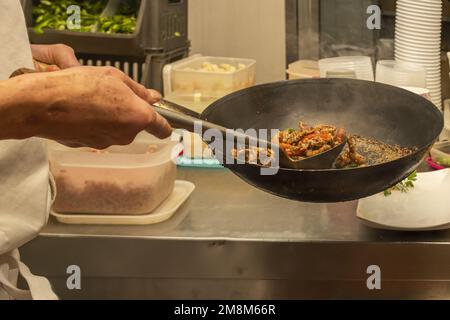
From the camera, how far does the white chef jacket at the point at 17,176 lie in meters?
1.22

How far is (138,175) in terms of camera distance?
5.97ft

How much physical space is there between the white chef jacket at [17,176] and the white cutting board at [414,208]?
2.73 feet

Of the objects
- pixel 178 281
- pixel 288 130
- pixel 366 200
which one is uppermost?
pixel 288 130

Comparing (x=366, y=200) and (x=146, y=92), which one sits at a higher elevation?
(x=146, y=92)

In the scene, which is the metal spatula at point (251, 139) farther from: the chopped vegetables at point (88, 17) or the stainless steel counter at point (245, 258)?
the chopped vegetables at point (88, 17)

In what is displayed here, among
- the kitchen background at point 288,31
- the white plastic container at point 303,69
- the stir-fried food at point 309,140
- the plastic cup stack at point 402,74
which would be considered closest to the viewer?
the stir-fried food at point 309,140

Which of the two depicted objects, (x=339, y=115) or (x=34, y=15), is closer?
(x=339, y=115)

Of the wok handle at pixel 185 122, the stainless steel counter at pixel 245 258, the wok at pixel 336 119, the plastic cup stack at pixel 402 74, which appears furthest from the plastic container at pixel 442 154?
the wok handle at pixel 185 122

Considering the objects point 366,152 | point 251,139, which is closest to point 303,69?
point 366,152

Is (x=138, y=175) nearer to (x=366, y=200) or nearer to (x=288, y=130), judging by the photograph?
(x=288, y=130)

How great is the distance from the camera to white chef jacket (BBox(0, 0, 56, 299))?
1220 mm

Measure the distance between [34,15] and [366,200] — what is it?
173cm

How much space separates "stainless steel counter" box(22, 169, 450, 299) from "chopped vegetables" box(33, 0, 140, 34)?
3.75 feet

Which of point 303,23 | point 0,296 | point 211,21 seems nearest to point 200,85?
point 303,23
